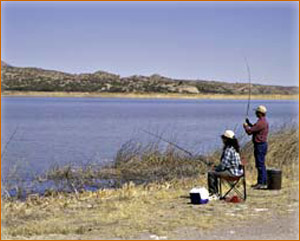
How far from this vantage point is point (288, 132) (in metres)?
15.0

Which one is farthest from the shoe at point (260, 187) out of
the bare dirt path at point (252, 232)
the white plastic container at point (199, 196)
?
the bare dirt path at point (252, 232)

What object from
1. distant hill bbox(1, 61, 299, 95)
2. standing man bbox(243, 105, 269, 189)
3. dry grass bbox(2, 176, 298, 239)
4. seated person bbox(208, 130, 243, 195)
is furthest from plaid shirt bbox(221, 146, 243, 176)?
distant hill bbox(1, 61, 299, 95)

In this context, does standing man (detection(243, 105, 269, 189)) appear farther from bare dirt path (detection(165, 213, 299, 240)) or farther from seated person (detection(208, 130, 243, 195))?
bare dirt path (detection(165, 213, 299, 240))

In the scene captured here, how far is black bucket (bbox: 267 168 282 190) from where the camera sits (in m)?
10.3

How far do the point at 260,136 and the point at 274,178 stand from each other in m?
0.71

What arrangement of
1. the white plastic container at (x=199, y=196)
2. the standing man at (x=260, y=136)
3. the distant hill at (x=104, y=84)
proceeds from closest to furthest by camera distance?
the white plastic container at (x=199, y=196)
the standing man at (x=260, y=136)
the distant hill at (x=104, y=84)

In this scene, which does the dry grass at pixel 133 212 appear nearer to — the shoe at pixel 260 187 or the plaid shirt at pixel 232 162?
the shoe at pixel 260 187

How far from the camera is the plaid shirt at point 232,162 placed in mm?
9281

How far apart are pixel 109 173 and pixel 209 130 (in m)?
11.8

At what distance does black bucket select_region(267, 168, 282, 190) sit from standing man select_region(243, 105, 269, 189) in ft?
0.82

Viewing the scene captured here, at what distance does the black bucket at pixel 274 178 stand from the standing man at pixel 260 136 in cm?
25

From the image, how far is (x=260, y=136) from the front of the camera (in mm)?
10398

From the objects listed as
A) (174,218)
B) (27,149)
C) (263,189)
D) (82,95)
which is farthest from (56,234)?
(82,95)

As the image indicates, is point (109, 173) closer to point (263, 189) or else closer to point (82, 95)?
point (263, 189)
